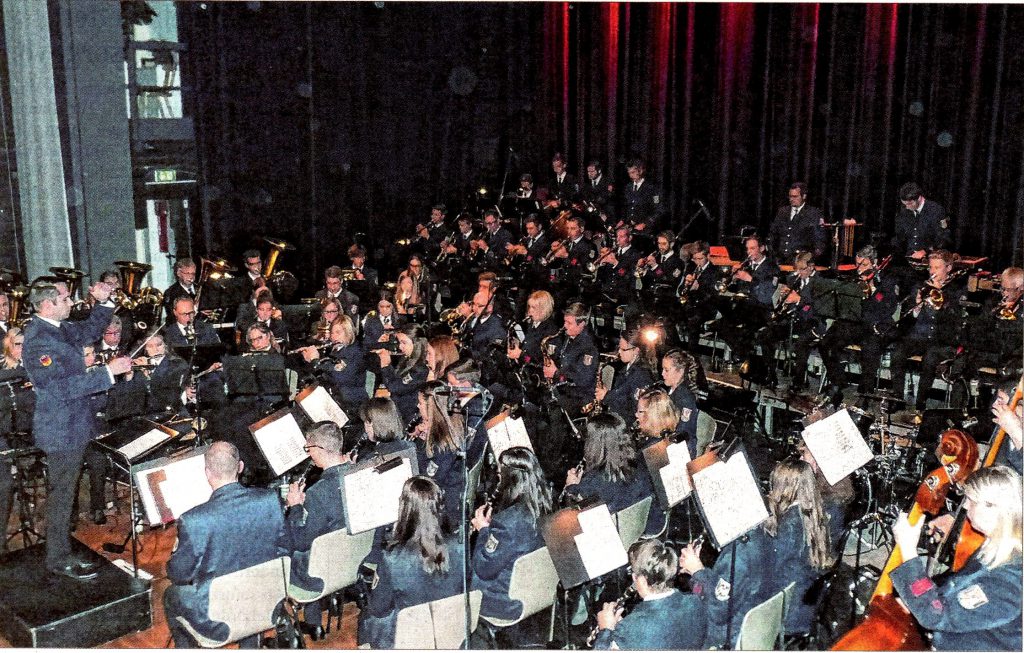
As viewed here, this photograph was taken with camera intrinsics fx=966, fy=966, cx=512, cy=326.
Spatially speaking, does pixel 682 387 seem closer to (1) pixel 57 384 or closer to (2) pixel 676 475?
(2) pixel 676 475

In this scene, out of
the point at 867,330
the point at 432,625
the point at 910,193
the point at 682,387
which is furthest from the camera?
the point at 910,193

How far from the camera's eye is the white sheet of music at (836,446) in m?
4.98

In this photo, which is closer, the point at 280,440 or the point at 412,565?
the point at 412,565

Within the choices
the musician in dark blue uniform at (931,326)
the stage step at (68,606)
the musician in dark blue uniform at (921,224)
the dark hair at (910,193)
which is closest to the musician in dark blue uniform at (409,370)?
the stage step at (68,606)

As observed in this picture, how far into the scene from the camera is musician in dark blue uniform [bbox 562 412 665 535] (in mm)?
5355

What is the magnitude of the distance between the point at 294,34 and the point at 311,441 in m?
9.23

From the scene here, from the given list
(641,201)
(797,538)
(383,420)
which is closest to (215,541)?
(383,420)

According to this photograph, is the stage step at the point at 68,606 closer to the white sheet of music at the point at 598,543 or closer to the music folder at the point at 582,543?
the music folder at the point at 582,543

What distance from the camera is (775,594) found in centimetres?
438

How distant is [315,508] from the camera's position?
5043mm

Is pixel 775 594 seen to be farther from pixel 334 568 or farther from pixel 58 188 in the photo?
pixel 58 188

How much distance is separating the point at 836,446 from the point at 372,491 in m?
2.39

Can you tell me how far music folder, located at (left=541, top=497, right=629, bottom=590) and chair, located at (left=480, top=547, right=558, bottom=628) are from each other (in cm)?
26

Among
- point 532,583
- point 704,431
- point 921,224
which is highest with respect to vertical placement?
point 921,224
